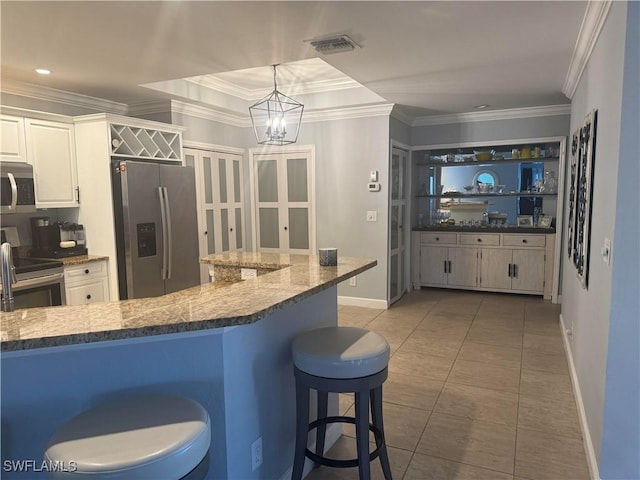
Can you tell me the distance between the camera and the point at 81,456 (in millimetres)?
1096

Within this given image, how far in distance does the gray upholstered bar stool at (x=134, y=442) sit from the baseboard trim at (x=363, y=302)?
13.4 ft

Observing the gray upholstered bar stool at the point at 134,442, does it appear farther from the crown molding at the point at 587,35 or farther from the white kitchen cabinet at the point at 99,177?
the white kitchen cabinet at the point at 99,177

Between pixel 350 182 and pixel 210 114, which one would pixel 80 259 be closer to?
pixel 210 114

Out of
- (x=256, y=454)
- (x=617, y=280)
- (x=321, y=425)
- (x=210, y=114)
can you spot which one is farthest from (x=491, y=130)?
(x=256, y=454)

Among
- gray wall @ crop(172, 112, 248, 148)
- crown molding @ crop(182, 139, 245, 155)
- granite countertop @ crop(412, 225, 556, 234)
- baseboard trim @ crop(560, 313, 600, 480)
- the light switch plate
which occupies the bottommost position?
baseboard trim @ crop(560, 313, 600, 480)

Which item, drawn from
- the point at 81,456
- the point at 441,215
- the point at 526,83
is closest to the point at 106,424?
Answer: the point at 81,456

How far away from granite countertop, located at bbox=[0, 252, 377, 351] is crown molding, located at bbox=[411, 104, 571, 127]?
4463 mm

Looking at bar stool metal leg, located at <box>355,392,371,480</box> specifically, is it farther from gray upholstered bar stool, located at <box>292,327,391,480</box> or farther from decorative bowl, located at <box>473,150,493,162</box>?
decorative bowl, located at <box>473,150,493,162</box>

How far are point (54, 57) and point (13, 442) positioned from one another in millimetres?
2859

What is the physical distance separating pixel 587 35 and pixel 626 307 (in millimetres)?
1843

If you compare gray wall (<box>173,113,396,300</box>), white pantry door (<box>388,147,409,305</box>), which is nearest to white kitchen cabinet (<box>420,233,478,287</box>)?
white pantry door (<box>388,147,409,305</box>)

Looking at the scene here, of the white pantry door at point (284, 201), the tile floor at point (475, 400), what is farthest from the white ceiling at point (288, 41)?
the tile floor at point (475, 400)

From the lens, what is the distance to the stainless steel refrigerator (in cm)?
396

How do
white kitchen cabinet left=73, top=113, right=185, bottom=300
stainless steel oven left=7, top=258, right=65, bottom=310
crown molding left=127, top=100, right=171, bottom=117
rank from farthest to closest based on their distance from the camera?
crown molding left=127, top=100, right=171, bottom=117 < white kitchen cabinet left=73, top=113, right=185, bottom=300 < stainless steel oven left=7, top=258, right=65, bottom=310
